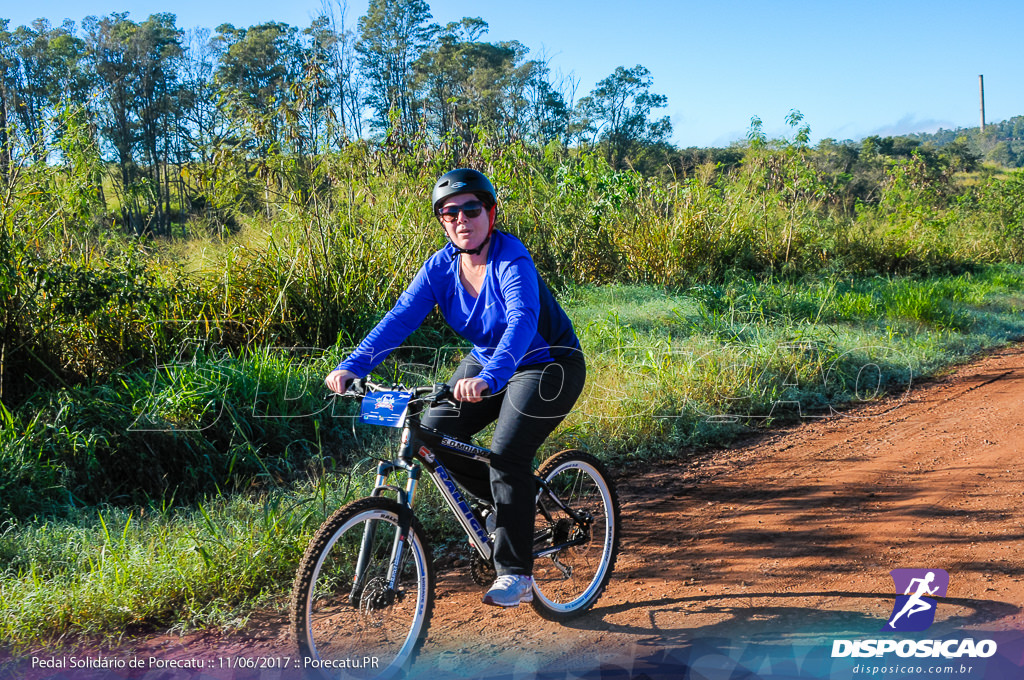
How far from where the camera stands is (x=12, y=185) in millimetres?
5852

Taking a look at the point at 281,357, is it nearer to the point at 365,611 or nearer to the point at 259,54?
the point at 365,611

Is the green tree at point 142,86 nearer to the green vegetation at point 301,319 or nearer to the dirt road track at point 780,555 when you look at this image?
the green vegetation at point 301,319

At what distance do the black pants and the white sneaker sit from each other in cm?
3

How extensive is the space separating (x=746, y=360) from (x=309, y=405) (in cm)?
→ 385

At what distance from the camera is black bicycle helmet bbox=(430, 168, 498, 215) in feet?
10.0

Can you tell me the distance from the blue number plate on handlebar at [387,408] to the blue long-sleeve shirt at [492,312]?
13.2 inches

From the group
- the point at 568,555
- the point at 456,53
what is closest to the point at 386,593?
the point at 568,555

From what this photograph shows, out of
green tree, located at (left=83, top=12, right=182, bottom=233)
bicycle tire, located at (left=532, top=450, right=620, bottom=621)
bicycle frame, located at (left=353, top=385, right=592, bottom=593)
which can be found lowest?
bicycle tire, located at (left=532, top=450, right=620, bottom=621)

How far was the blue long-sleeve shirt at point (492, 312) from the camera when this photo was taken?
3.01 meters

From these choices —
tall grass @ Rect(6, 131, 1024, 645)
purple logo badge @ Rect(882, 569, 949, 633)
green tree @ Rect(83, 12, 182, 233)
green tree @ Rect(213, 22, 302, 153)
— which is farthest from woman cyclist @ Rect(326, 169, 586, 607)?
green tree @ Rect(83, 12, 182, 233)

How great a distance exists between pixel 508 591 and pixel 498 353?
90 centimetres

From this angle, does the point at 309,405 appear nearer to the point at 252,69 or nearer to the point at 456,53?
the point at 252,69

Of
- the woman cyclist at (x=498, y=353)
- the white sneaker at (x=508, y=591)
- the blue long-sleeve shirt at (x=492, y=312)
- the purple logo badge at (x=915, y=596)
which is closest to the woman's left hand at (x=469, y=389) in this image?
the woman cyclist at (x=498, y=353)

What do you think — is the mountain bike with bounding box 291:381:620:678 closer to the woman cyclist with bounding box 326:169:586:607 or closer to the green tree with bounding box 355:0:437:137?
the woman cyclist with bounding box 326:169:586:607
